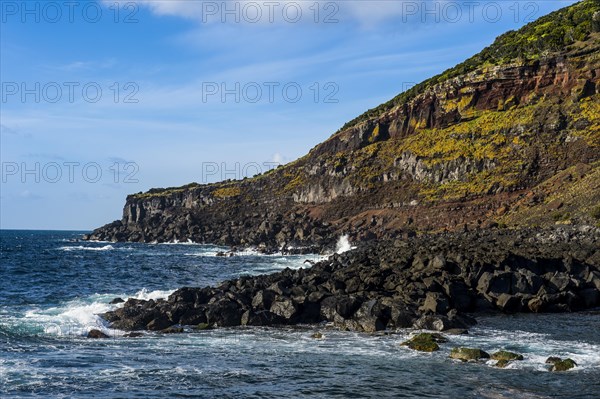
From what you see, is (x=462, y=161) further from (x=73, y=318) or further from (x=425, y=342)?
(x=73, y=318)

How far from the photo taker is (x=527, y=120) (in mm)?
101750

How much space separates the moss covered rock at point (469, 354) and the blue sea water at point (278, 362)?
26.2 inches

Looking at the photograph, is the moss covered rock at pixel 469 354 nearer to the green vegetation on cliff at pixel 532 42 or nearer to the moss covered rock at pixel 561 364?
the moss covered rock at pixel 561 364

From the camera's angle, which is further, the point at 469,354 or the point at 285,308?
the point at 285,308

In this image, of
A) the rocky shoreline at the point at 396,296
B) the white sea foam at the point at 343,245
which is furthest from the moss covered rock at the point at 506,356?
the white sea foam at the point at 343,245

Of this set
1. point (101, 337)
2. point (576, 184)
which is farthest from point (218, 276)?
point (576, 184)

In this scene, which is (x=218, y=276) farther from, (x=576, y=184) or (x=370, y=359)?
(x=576, y=184)

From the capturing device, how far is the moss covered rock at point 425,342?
85.8 feet

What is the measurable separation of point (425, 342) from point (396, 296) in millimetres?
10000

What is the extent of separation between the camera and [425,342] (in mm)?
26578

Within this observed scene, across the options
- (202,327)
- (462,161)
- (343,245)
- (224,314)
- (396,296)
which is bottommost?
(202,327)

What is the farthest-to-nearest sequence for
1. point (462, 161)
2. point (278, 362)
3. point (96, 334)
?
point (462, 161), point (96, 334), point (278, 362)

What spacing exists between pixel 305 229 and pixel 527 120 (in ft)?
153

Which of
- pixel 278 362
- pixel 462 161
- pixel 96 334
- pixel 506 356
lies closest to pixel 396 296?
pixel 506 356
